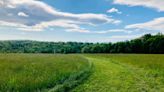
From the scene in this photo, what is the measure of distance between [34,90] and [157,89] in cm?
582

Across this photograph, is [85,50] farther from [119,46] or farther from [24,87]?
[24,87]

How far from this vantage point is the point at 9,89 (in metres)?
10.1

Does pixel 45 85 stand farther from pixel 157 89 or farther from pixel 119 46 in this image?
pixel 119 46

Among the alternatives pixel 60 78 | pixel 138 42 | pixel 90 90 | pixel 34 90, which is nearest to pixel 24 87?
pixel 34 90

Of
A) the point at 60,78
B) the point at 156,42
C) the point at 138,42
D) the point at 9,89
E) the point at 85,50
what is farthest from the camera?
the point at 85,50

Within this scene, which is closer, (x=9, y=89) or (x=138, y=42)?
(x=9, y=89)

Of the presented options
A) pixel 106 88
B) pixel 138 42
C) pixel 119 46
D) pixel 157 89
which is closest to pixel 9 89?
pixel 106 88

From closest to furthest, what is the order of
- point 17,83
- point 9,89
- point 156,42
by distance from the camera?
1. point 9,89
2. point 17,83
3. point 156,42

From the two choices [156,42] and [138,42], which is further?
[138,42]

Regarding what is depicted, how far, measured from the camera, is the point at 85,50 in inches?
5344

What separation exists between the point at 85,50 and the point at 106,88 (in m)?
123

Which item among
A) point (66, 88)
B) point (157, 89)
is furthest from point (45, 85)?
point (157, 89)

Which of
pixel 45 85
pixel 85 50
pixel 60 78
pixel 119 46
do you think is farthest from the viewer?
pixel 85 50

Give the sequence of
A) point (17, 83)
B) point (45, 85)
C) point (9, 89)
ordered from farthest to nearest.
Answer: point (45, 85)
point (17, 83)
point (9, 89)
